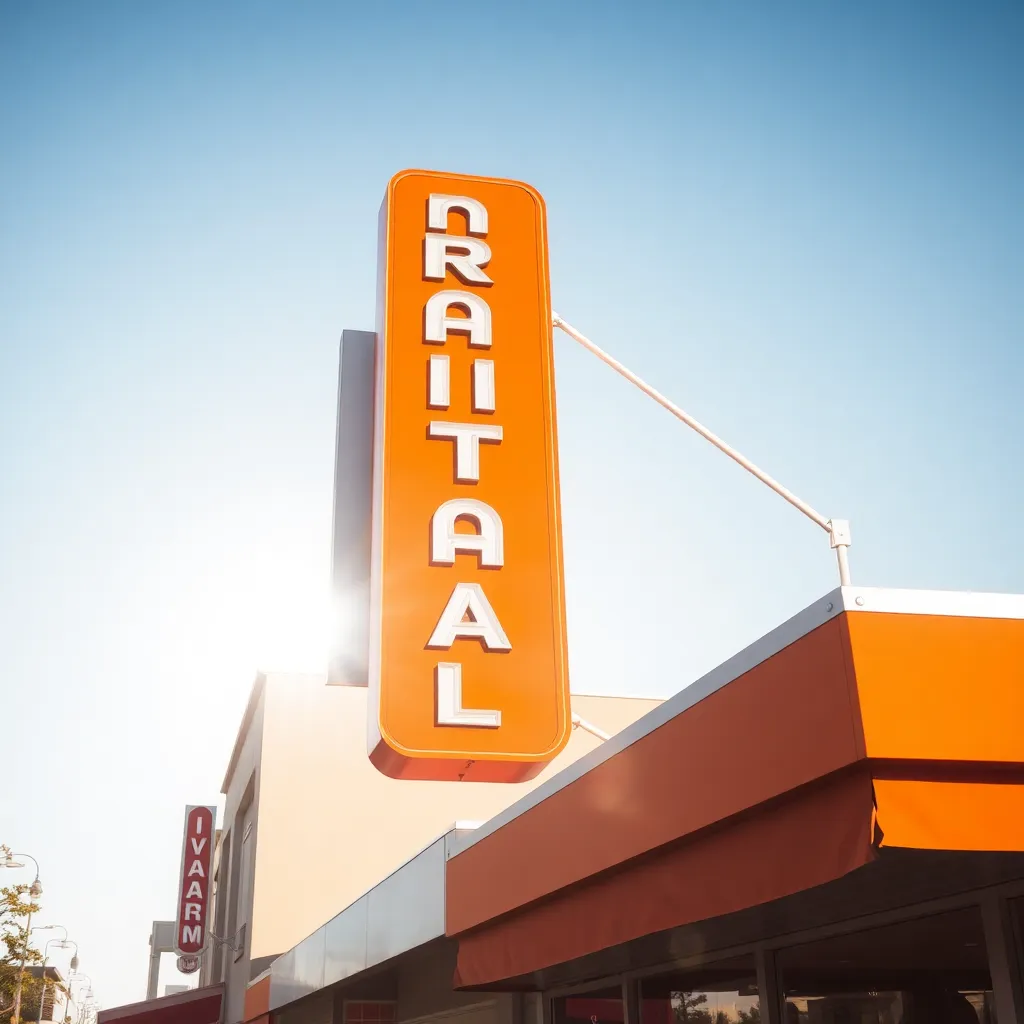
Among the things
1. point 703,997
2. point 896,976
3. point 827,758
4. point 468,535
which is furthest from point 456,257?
point 827,758

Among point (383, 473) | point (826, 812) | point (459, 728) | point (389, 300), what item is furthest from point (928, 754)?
point (389, 300)

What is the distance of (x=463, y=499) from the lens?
25.3 ft

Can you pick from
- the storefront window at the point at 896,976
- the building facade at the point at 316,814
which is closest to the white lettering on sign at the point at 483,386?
the storefront window at the point at 896,976

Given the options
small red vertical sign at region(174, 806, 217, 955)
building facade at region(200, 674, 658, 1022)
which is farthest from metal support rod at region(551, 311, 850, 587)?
small red vertical sign at region(174, 806, 217, 955)

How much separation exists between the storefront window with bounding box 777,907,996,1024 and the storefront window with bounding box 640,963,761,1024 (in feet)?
1.23

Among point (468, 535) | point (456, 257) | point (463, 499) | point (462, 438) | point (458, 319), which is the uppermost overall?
point (456, 257)

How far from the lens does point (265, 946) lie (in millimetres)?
21438

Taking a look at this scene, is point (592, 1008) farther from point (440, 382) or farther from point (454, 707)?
point (440, 382)

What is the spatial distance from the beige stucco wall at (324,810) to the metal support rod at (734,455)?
15043 mm

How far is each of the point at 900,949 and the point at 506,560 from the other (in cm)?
356

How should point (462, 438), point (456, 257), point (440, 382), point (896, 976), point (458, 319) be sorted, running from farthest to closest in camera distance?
point (456, 257) → point (458, 319) → point (440, 382) → point (462, 438) → point (896, 976)

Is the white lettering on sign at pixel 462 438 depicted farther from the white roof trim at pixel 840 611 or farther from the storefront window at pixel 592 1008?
the white roof trim at pixel 840 611

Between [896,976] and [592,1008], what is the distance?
3.65 metres

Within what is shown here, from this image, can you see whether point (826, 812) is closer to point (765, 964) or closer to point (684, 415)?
point (765, 964)
